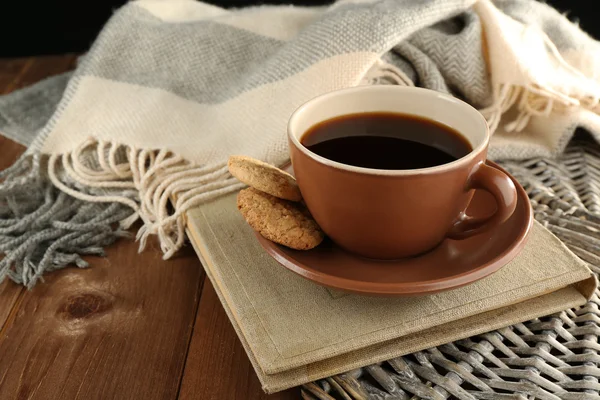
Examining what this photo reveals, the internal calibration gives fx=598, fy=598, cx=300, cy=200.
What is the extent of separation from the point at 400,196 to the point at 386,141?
0.11 metres

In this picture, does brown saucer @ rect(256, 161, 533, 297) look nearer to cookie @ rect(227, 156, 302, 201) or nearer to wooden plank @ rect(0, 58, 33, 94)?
cookie @ rect(227, 156, 302, 201)

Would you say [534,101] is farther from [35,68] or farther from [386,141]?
[35,68]

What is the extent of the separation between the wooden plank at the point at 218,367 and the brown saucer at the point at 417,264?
92mm

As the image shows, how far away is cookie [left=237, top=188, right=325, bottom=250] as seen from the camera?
0.52m

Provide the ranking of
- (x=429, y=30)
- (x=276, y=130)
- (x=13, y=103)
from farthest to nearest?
(x=13, y=103) < (x=429, y=30) < (x=276, y=130)

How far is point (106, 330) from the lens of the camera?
0.56 metres

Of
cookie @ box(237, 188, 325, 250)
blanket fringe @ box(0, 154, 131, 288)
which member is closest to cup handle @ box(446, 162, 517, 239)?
cookie @ box(237, 188, 325, 250)

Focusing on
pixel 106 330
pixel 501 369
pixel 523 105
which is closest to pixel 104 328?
pixel 106 330

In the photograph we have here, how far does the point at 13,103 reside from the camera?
990mm

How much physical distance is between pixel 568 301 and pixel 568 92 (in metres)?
0.36

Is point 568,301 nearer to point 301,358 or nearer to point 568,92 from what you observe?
point 301,358

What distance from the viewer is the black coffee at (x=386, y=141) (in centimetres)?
54

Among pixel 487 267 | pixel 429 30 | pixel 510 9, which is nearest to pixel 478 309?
pixel 487 267

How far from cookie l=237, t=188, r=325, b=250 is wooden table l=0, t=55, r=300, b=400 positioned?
104 mm
